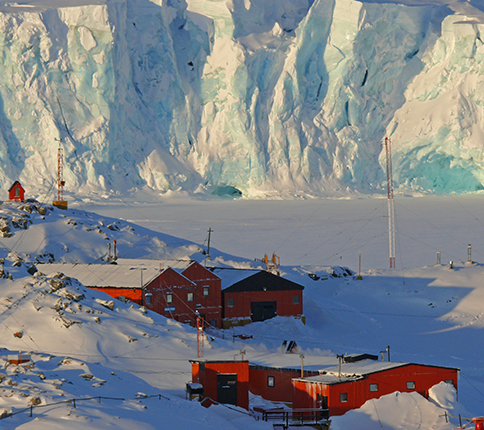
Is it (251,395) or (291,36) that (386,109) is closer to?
(291,36)

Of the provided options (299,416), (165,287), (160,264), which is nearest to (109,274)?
(160,264)

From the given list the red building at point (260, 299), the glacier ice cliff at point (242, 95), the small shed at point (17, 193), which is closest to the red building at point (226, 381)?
the red building at point (260, 299)

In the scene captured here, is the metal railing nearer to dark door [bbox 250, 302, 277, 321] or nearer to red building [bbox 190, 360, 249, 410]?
red building [bbox 190, 360, 249, 410]

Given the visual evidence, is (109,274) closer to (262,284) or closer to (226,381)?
(262,284)

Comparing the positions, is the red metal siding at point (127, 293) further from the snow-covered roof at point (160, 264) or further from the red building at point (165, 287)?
the snow-covered roof at point (160, 264)

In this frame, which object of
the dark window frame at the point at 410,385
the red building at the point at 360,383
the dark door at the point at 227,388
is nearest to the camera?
the red building at the point at 360,383

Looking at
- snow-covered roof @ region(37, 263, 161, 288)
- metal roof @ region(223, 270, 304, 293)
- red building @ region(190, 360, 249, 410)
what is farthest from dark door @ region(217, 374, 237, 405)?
metal roof @ region(223, 270, 304, 293)
